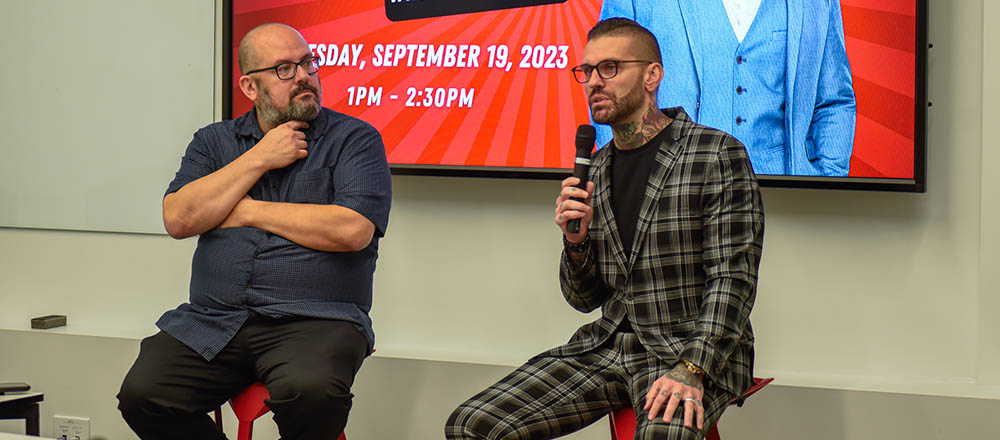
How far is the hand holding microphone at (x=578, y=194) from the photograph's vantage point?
6.22ft

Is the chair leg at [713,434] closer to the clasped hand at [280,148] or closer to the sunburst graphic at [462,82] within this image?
the sunburst graphic at [462,82]

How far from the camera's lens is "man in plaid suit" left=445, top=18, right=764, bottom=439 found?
1.85m

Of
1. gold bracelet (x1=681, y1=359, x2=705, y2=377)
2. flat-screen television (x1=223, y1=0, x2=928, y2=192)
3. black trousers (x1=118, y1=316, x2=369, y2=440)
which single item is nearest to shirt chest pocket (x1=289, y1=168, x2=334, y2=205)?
black trousers (x1=118, y1=316, x2=369, y2=440)

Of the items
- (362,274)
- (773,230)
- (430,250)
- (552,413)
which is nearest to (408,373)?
(430,250)

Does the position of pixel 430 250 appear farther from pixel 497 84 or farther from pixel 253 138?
pixel 253 138

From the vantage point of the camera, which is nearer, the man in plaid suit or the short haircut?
the man in plaid suit

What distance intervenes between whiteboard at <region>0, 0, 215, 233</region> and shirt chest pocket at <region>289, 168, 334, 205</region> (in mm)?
1050

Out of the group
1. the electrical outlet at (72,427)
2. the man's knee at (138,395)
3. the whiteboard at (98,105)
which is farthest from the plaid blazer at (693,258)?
the electrical outlet at (72,427)

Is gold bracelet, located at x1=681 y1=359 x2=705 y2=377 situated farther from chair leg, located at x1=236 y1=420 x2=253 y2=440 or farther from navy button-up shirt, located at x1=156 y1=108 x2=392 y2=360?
chair leg, located at x1=236 y1=420 x2=253 y2=440

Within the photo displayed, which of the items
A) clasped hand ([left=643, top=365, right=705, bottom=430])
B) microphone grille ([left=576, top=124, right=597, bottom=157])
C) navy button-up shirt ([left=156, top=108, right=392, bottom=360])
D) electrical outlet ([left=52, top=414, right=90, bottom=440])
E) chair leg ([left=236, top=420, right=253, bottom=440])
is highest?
microphone grille ([left=576, top=124, right=597, bottom=157])

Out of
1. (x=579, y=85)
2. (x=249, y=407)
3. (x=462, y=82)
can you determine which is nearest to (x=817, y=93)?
(x=579, y=85)

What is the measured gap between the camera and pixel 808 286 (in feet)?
8.91

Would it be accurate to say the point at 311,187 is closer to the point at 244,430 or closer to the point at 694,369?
the point at 244,430

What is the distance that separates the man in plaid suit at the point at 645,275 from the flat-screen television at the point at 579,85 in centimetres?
64
